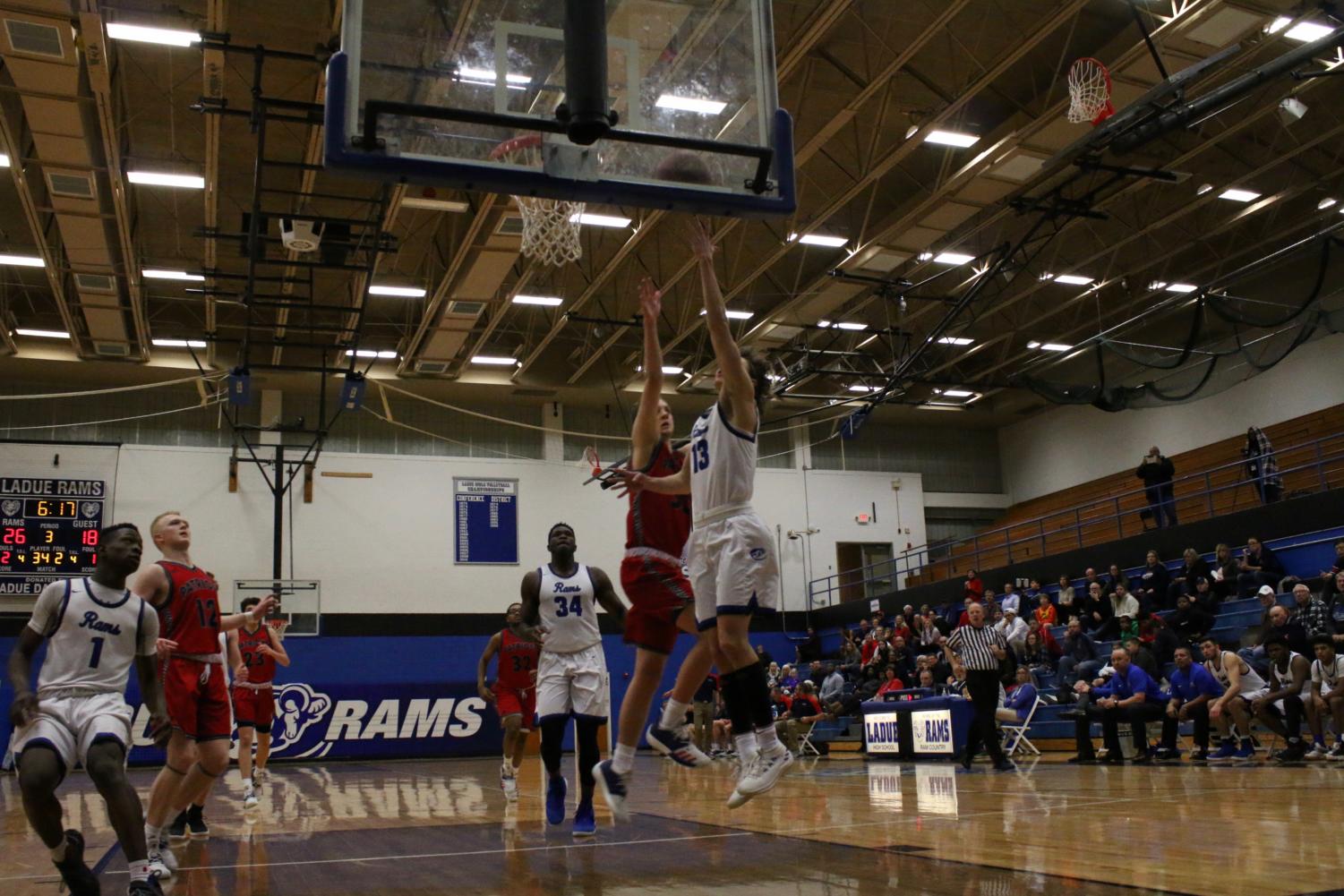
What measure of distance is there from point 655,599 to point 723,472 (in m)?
0.90

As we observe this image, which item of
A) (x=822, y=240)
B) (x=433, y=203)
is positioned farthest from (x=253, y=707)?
(x=822, y=240)

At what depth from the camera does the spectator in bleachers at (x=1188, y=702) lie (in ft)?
37.4

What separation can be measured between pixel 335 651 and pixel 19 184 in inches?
416

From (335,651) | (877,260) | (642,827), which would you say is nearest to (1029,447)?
(877,260)

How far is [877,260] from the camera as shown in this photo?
744 inches

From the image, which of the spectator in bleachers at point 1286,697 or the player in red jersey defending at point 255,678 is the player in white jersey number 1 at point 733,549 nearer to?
the player in red jersey defending at point 255,678

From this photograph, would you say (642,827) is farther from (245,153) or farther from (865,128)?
(245,153)

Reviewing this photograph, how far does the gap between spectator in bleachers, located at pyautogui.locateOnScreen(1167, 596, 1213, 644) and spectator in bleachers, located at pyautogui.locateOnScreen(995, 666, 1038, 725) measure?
192cm

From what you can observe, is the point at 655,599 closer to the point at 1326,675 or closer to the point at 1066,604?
the point at 1326,675

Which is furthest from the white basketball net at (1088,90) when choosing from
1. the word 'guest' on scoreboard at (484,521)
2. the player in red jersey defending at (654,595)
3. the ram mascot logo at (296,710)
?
the word 'guest' on scoreboard at (484,521)

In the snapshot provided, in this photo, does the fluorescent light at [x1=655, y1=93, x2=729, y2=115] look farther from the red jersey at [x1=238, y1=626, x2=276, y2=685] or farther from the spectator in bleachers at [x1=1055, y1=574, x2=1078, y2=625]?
the spectator in bleachers at [x1=1055, y1=574, x2=1078, y2=625]

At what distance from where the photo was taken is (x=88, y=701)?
4293mm

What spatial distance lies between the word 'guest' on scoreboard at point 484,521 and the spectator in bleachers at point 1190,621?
1484 cm

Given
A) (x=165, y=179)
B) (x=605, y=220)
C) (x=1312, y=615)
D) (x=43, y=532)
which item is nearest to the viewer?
(x=1312, y=615)
